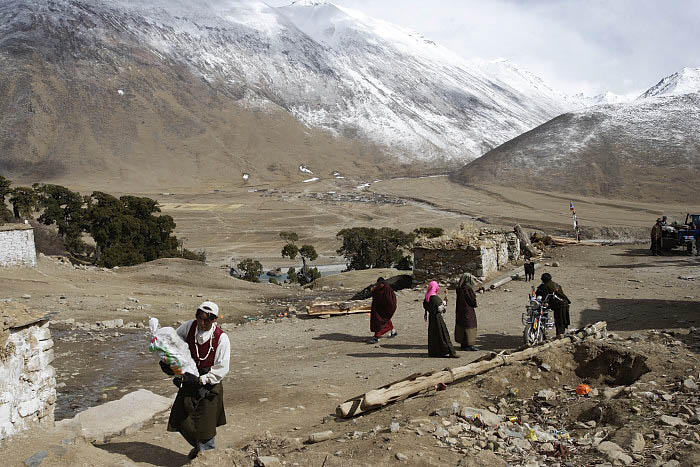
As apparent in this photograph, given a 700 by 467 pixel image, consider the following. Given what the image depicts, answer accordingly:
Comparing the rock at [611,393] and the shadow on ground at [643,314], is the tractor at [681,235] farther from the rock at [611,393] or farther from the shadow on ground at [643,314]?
the rock at [611,393]

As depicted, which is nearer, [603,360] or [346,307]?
[603,360]

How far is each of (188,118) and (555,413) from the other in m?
140

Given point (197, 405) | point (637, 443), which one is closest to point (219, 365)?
point (197, 405)

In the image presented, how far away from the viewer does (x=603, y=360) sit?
853 cm

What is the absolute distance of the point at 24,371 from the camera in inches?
235

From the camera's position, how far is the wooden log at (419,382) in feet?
23.0

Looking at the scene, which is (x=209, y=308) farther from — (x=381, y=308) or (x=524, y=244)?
(x=524, y=244)

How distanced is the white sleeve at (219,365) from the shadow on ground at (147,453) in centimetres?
98

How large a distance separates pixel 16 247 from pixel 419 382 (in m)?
19.0

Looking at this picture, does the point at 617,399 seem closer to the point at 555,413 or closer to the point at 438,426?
the point at 555,413

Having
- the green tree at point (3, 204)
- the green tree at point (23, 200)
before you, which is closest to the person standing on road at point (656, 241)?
the green tree at point (3, 204)

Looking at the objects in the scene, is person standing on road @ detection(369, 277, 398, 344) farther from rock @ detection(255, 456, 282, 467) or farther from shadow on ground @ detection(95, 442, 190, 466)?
rock @ detection(255, 456, 282, 467)

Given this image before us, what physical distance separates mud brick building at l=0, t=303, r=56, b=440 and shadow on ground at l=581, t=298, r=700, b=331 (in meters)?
9.43

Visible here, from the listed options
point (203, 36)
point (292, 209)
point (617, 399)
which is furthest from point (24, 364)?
point (203, 36)
